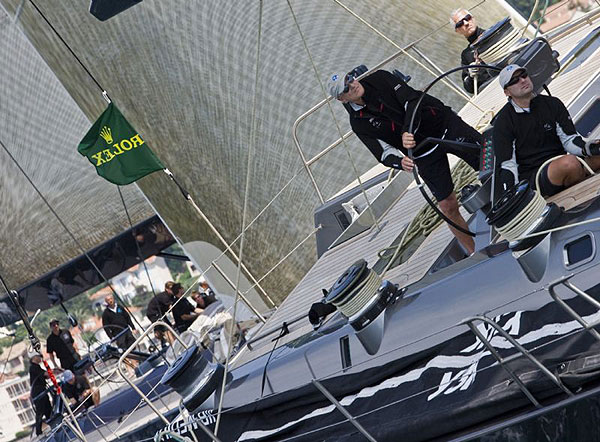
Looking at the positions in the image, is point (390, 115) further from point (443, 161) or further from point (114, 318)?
point (114, 318)

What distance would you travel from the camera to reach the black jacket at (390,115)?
4.74 meters

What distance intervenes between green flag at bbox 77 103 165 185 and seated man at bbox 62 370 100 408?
60.2 inches

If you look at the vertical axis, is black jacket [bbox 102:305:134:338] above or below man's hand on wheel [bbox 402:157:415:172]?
below

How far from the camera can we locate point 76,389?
9.31 meters

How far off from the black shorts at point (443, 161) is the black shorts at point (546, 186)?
59 centimetres

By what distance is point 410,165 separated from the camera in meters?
4.47

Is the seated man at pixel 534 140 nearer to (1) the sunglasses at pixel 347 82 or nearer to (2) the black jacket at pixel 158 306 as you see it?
(1) the sunglasses at pixel 347 82

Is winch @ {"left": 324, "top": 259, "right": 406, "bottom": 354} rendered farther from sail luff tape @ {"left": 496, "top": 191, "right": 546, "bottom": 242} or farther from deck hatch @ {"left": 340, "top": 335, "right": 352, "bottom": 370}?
sail luff tape @ {"left": 496, "top": 191, "right": 546, "bottom": 242}

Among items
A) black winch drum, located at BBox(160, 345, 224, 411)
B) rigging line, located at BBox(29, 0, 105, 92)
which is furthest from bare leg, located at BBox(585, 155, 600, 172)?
rigging line, located at BBox(29, 0, 105, 92)

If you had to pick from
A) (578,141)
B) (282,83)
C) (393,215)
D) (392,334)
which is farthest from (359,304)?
(282,83)

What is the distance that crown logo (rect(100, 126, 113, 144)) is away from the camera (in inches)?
364

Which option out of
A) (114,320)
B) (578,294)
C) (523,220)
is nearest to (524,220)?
(523,220)

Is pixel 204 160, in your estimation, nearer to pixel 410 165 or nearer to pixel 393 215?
pixel 393 215

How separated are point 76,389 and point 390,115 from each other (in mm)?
5320
